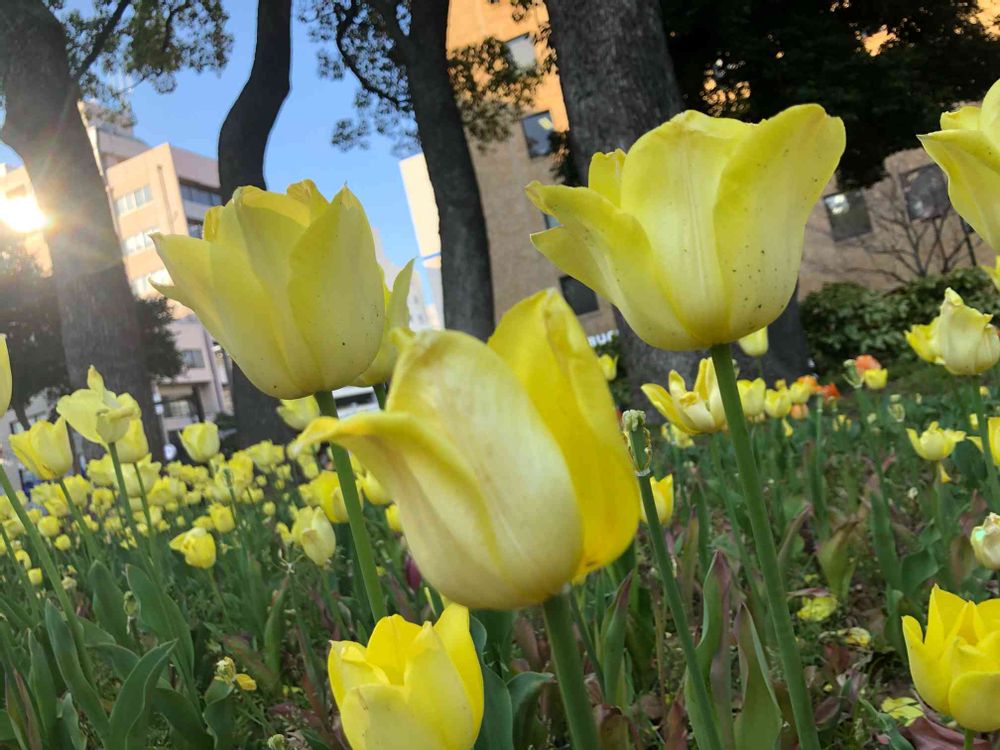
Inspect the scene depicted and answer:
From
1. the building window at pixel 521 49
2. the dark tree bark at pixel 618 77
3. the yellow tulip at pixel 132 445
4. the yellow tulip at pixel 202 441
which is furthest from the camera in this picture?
the building window at pixel 521 49

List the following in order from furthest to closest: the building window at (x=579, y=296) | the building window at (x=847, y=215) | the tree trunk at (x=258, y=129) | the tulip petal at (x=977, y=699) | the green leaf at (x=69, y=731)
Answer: the building window at (x=579, y=296) < the building window at (x=847, y=215) < the tree trunk at (x=258, y=129) < the green leaf at (x=69, y=731) < the tulip petal at (x=977, y=699)

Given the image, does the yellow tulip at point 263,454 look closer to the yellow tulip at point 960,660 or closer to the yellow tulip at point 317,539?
the yellow tulip at point 317,539

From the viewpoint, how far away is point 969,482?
257 cm

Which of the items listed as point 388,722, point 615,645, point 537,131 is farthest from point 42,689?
point 537,131

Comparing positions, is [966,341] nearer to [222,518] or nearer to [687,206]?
[687,206]

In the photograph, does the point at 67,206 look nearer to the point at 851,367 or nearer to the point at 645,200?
the point at 851,367

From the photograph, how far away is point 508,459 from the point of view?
0.47 meters

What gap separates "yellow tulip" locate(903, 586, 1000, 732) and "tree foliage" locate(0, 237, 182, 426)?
939 inches

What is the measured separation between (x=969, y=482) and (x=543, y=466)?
255 centimetres

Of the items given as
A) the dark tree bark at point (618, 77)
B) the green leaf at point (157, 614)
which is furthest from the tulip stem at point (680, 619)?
the dark tree bark at point (618, 77)

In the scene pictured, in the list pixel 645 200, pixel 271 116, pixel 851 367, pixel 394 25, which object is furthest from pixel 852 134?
pixel 645 200

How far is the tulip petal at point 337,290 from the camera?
81 centimetres

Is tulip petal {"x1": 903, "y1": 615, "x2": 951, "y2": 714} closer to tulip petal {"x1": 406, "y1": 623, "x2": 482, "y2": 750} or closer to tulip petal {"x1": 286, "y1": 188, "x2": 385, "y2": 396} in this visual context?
tulip petal {"x1": 406, "y1": 623, "x2": 482, "y2": 750}

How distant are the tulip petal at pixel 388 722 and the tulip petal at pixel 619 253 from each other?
362 mm
